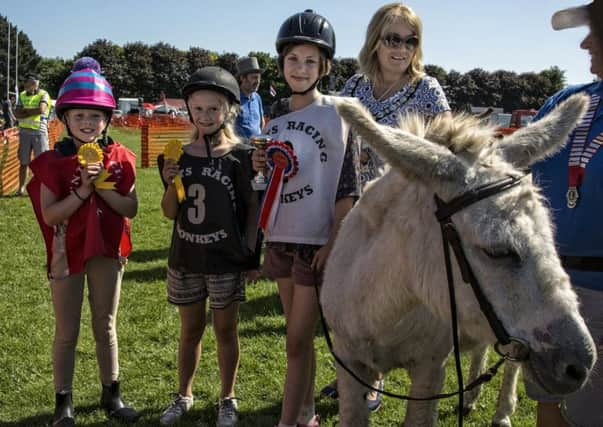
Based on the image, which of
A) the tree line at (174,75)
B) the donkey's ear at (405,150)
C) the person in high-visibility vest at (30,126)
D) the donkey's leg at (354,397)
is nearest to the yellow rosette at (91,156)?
the donkey's leg at (354,397)

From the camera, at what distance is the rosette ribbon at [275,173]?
2.99m

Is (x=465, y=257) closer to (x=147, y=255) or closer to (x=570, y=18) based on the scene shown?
(x=570, y=18)

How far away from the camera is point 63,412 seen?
11.6 feet

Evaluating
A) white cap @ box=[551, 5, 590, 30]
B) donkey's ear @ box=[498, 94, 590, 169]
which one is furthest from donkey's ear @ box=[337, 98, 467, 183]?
white cap @ box=[551, 5, 590, 30]

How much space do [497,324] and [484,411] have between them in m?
2.69

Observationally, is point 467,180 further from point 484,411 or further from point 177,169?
point 484,411

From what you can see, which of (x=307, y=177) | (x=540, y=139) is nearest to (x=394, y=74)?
(x=307, y=177)

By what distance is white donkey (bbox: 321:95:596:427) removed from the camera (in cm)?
177

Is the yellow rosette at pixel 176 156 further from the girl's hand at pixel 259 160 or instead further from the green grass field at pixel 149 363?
the green grass field at pixel 149 363

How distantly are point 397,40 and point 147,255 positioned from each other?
5.56 m

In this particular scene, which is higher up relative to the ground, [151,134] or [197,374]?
[151,134]

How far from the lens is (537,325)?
1.75 metres

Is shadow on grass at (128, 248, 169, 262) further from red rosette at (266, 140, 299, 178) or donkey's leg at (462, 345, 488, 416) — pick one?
red rosette at (266, 140, 299, 178)

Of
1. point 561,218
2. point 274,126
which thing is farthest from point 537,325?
point 274,126
